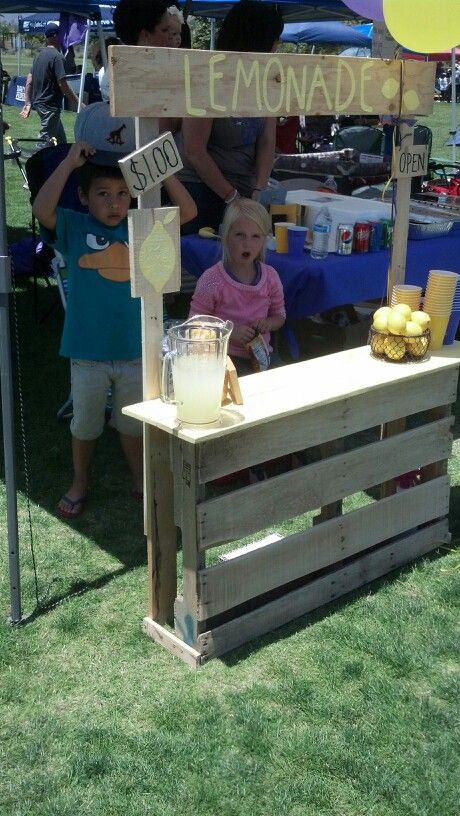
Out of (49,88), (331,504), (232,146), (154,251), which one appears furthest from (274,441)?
(49,88)

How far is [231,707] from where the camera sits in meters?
2.45

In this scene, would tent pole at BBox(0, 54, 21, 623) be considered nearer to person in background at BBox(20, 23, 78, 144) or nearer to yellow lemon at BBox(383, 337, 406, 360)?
yellow lemon at BBox(383, 337, 406, 360)

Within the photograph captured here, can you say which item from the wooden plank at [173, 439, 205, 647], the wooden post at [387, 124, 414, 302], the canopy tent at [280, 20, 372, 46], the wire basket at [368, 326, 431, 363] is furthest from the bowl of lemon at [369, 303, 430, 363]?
the canopy tent at [280, 20, 372, 46]

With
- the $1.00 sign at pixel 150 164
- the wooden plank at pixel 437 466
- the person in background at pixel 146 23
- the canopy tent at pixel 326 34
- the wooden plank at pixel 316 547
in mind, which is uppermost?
the canopy tent at pixel 326 34

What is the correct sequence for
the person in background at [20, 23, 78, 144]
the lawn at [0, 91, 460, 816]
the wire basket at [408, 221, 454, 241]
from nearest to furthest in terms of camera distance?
the lawn at [0, 91, 460, 816] → the wire basket at [408, 221, 454, 241] → the person in background at [20, 23, 78, 144]

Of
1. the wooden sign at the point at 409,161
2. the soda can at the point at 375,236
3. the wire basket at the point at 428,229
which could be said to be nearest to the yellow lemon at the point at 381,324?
the wooden sign at the point at 409,161

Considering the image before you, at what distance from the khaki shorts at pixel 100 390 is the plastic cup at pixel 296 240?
3.45ft

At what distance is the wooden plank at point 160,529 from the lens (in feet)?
8.66

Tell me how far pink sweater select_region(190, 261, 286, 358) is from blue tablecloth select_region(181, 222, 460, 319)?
0.22m

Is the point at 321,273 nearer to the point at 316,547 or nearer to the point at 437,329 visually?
the point at 437,329

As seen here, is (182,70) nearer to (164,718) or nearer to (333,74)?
(333,74)

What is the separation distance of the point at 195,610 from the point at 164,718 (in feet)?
1.08

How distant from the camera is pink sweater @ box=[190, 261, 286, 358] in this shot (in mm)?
3578

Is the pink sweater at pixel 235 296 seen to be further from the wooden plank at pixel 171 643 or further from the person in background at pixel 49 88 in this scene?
the person in background at pixel 49 88
